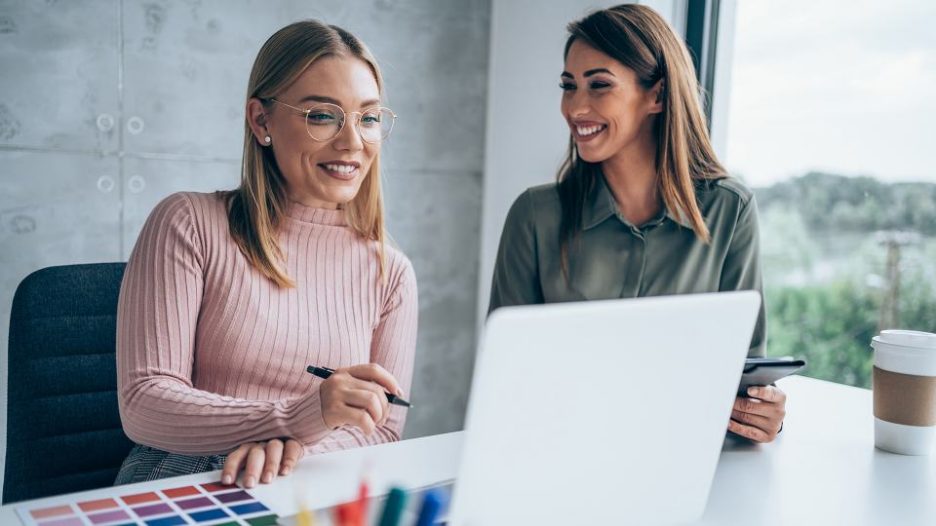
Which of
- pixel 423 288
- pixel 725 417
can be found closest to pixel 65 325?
pixel 725 417

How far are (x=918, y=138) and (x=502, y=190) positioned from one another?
134 centimetres

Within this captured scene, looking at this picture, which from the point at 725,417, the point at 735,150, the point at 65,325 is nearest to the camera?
the point at 725,417

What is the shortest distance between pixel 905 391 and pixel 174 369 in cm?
116

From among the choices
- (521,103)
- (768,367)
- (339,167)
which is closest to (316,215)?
(339,167)

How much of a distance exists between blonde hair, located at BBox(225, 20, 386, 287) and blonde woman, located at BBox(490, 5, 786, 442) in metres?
0.47

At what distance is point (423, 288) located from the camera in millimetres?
2898

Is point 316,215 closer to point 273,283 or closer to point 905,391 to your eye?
point 273,283

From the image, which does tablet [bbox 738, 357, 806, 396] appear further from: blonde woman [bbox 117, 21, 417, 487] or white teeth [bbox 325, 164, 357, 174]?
white teeth [bbox 325, 164, 357, 174]

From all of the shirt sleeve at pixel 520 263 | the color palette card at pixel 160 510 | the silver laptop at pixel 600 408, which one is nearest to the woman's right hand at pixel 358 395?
the color palette card at pixel 160 510

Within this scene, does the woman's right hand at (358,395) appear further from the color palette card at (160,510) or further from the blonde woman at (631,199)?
the blonde woman at (631,199)

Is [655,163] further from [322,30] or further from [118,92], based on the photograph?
[118,92]

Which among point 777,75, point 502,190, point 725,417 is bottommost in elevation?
point 725,417

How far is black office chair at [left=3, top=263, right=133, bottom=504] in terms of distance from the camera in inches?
53.7

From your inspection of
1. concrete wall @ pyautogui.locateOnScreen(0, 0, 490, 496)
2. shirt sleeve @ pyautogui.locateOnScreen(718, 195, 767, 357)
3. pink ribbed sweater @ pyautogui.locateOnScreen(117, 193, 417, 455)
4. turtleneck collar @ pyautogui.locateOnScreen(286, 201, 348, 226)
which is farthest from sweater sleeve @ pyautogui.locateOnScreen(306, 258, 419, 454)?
concrete wall @ pyautogui.locateOnScreen(0, 0, 490, 496)
